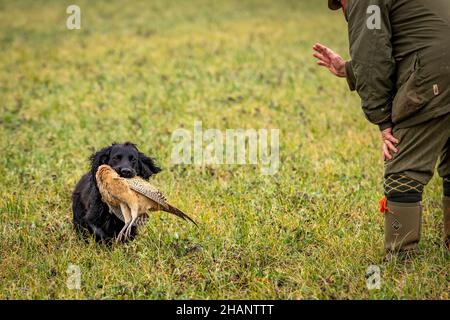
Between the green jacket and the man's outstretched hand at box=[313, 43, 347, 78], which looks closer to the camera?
the green jacket

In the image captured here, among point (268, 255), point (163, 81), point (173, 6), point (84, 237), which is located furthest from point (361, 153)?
point (173, 6)

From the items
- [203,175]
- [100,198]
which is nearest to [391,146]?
[100,198]

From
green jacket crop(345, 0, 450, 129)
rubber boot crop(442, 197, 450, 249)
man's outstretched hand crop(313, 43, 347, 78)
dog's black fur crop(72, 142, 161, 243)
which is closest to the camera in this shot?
green jacket crop(345, 0, 450, 129)

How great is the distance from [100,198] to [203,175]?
6.28ft

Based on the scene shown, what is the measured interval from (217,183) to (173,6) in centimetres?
1492

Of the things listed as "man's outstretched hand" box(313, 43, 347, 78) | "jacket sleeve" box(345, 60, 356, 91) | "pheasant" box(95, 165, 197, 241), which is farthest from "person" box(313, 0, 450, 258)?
"pheasant" box(95, 165, 197, 241)

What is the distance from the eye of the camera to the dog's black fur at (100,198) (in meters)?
5.09

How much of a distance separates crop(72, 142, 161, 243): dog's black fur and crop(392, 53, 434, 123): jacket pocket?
2.09 meters

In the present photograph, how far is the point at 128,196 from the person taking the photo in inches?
183

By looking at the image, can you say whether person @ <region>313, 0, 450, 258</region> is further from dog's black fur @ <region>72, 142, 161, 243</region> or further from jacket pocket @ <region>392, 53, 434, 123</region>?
dog's black fur @ <region>72, 142, 161, 243</region>

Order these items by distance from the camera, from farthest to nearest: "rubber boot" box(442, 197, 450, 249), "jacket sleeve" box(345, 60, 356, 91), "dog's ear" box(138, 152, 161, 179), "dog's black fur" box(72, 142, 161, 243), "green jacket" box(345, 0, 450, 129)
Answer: "dog's ear" box(138, 152, 161, 179) < "dog's black fur" box(72, 142, 161, 243) < "rubber boot" box(442, 197, 450, 249) < "jacket sleeve" box(345, 60, 356, 91) < "green jacket" box(345, 0, 450, 129)

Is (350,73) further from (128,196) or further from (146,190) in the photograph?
(128,196)

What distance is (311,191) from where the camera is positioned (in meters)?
6.16

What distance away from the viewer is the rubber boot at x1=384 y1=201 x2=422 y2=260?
4.34m
